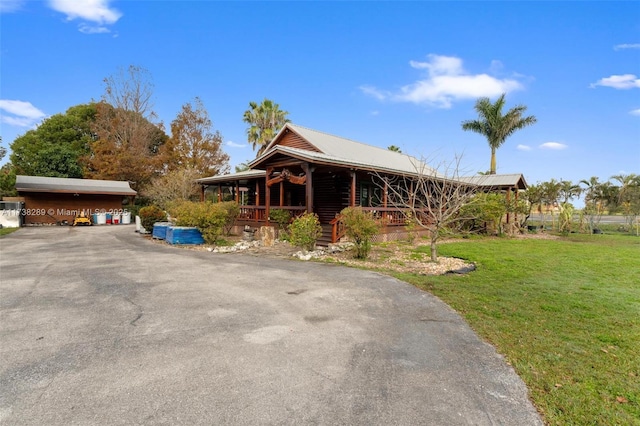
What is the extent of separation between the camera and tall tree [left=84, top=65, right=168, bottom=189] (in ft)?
106

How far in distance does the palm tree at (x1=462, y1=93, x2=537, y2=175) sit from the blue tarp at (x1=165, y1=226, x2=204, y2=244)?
2759cm

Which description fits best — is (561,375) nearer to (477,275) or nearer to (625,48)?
(477,275)

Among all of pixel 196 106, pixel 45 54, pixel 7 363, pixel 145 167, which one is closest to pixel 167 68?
pixel 45 54

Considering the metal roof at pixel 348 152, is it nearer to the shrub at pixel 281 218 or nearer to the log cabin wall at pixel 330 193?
the log cabin wall at pixel 330 193

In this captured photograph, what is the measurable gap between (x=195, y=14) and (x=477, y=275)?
1610 cm

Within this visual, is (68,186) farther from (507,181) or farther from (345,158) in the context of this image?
(507,181)

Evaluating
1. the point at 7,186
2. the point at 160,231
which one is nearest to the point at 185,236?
the point at 160,231

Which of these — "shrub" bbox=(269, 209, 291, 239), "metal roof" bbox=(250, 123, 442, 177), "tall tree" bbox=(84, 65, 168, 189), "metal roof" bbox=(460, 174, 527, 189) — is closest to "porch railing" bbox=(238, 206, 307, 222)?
"shrub" bbox=(269, 209, 291, 239)

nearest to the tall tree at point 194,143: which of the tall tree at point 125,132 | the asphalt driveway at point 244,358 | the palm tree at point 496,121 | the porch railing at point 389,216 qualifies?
the tall tree at point 125,132

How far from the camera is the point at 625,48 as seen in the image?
43.9 feet

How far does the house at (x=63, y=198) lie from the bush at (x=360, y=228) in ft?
81.9

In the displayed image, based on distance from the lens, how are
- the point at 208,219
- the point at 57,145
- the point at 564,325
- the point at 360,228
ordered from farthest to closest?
1. the point at 57,145
2. the point at 208,219
3. the point at 360,228
4. the point at 564,325

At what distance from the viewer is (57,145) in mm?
34562

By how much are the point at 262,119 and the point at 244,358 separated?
2899 centimetres
